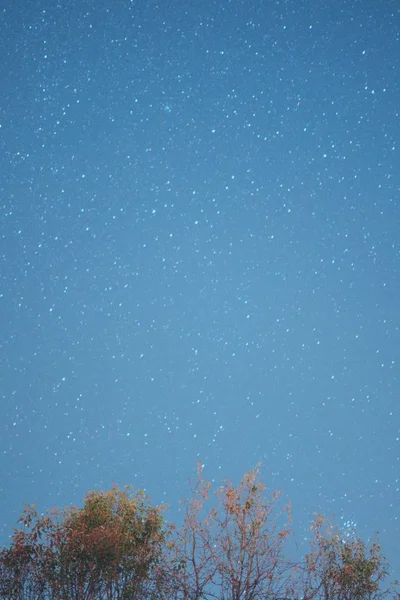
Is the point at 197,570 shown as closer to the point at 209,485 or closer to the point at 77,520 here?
the point at 209,485

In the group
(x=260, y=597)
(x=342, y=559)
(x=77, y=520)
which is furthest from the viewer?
(x=342, y=559)

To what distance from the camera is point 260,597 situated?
46.9 feet

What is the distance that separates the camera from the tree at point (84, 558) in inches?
581

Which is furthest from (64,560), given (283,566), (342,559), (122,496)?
(342,559)

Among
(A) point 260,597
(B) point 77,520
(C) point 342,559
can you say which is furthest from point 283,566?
(B) point 77,520

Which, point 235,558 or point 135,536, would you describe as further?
point 135,536

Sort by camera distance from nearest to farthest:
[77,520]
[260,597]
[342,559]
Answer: [260,597], [77,520], [342,559]

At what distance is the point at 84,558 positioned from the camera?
583 inches

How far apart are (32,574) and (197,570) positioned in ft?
10.8

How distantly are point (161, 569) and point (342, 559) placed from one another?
4.27 m

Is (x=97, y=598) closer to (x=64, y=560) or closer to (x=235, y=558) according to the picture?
(x=64, y=560)

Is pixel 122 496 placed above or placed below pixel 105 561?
above

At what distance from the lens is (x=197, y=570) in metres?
14.6

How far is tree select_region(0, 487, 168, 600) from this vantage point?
1475 centimetres
